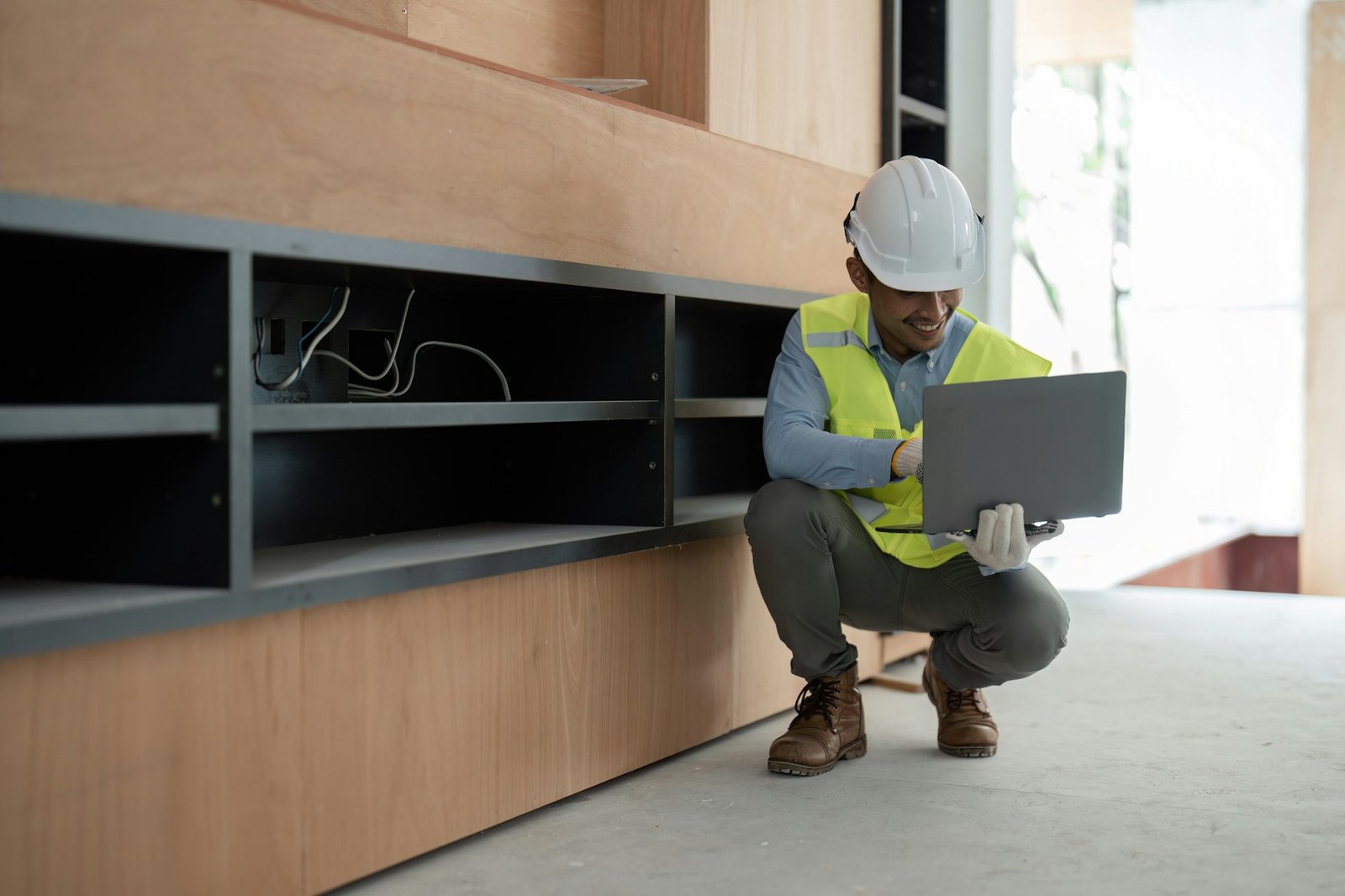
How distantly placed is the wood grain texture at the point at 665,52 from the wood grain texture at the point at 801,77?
0.03 meters

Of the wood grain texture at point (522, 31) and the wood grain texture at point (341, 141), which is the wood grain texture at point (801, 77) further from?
the wood grain texture at point (522, 31)

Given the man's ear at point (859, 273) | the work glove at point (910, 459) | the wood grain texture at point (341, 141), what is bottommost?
the work glove at point (910, 459)

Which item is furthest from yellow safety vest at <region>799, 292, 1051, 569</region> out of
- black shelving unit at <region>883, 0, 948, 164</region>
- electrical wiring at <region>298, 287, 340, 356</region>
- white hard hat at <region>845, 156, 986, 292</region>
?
black shelving unit at <region>883, 0, 948, 164</region>

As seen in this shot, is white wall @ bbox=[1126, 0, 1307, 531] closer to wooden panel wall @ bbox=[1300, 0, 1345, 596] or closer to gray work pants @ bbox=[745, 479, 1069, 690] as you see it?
wooden panel wall @ bbox=[1300, 0, 1345, 596]

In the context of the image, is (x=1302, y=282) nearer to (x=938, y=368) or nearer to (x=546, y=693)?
(x=938, y=368)

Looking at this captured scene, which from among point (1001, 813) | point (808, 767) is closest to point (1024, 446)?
point (1001, 813)

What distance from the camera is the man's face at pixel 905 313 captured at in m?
2.30

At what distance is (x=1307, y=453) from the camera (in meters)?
6.08

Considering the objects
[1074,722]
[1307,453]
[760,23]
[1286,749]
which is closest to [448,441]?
[760,23]

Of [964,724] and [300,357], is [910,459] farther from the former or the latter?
[300,357]

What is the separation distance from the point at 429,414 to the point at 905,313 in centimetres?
94

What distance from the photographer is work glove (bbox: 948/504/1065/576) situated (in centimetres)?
206

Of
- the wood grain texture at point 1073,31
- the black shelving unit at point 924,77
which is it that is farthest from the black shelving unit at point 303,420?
the wood grain texture at point 1073,31

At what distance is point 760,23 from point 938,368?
0.87 m
